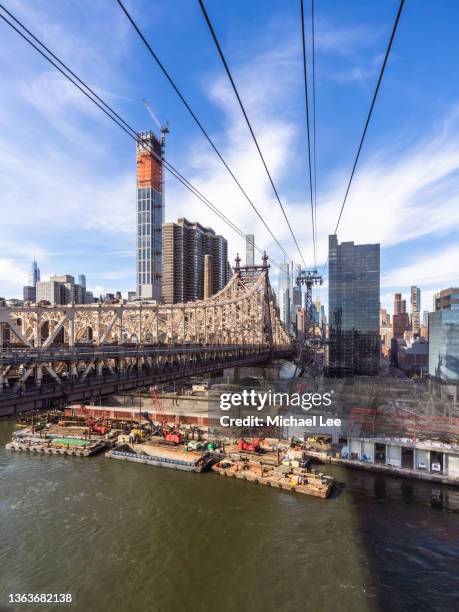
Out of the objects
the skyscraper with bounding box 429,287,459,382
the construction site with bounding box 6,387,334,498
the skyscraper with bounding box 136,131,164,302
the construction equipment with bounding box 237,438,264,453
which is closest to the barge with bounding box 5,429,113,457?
the construction site with bounding box 6,387,334,498

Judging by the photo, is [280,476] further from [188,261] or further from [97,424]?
[188,261]

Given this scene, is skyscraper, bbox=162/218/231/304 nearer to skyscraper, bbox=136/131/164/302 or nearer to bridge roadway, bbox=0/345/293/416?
skyscraper, bbox=136/131/164/302

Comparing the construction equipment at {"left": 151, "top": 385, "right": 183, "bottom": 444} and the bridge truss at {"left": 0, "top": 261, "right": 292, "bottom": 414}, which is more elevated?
the bridge truss at {"left": 0, "top": 261, "right": 292, "bottom": 414}

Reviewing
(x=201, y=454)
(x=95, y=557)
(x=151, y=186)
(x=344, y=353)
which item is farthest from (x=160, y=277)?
(x=95, y=557)

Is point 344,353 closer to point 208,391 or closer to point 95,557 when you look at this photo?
point 208,391

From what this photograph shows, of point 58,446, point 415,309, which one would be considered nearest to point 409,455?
point 58,446

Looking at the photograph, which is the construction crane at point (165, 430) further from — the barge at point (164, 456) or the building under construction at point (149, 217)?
the building under construction at point (149, 217)
